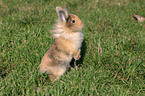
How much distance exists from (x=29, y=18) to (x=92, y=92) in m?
3.65

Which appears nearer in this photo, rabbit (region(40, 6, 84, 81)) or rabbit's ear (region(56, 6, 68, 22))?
rabbit's ear (region(56, 6, 68, 22))

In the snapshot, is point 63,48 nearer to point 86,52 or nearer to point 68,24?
point 68,24

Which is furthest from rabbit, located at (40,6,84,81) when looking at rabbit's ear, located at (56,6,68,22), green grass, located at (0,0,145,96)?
green grass, located at (0,0,145,96)

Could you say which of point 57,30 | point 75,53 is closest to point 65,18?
point 57,30

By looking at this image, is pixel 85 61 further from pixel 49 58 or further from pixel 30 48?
pixel 30 48

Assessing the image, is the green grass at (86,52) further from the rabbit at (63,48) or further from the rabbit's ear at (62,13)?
the rabbit's ear at (62,13)

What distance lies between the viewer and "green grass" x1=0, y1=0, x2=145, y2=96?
302cm

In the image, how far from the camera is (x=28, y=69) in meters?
3.49

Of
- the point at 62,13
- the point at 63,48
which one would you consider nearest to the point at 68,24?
the point at 62,13

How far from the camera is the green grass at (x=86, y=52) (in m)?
3.02

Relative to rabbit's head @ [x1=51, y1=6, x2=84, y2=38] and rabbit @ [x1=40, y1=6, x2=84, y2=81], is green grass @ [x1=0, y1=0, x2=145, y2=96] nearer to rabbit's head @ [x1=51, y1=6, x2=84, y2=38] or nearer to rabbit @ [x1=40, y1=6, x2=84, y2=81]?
rabbit @ [x1=40, y1=6, x2=84, y2=81]

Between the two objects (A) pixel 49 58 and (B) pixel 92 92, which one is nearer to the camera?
(B) pixel 92 92

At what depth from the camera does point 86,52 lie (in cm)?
423

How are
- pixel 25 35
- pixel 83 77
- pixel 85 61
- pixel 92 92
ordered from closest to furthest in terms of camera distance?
pixel 92 92 → pixel 83 77 → pixel 85 61 → pixel 25 35
